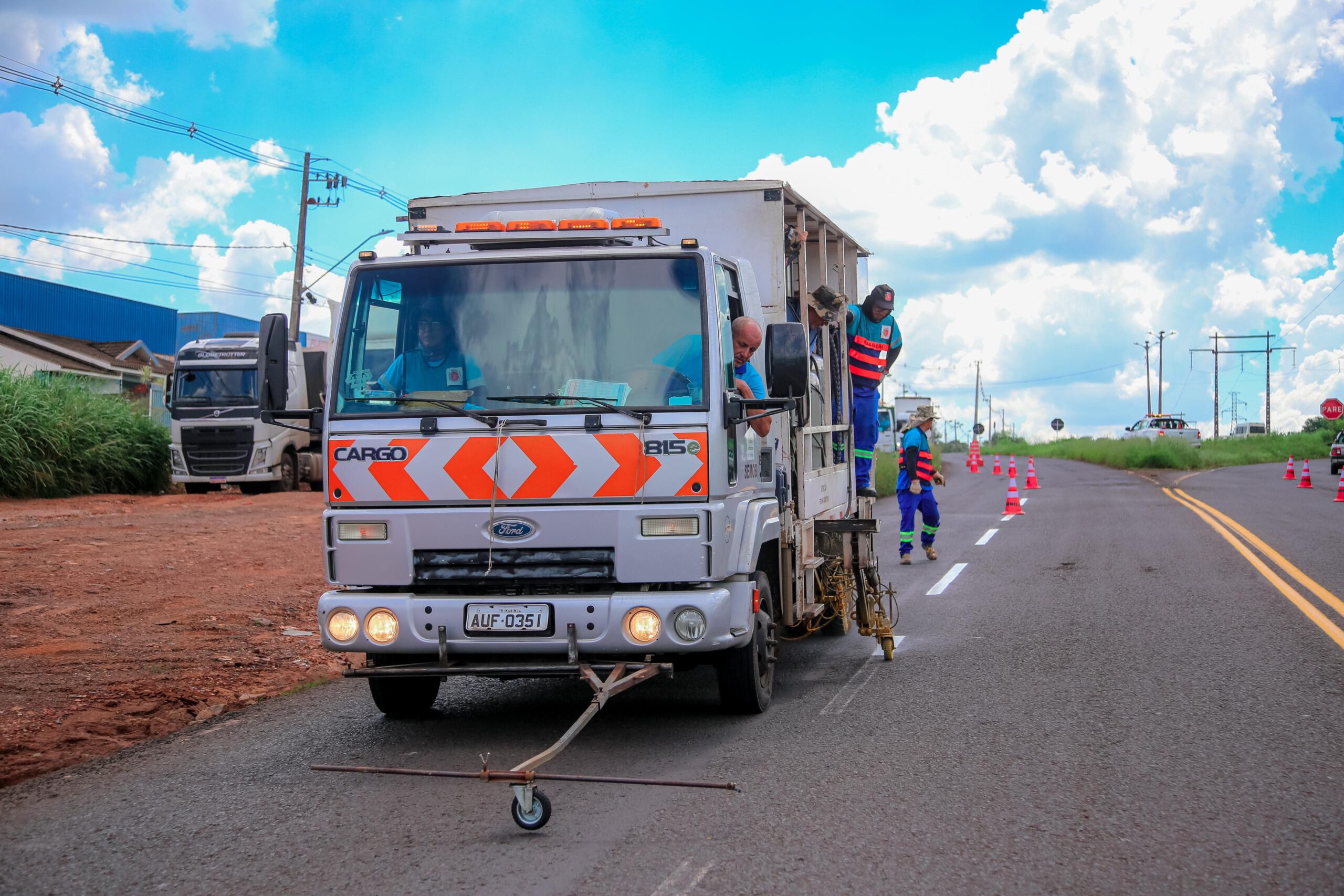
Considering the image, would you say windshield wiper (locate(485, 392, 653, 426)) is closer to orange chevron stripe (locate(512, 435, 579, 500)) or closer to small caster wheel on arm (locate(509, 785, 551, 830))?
orange chevron stripe (locate(512, 435, 579, 500))

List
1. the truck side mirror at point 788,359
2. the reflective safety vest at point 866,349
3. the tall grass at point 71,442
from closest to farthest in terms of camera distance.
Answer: the truck side mirror at point 788,359 < the reflective safety vest at point 866,349 < the tall grass at point 71,442

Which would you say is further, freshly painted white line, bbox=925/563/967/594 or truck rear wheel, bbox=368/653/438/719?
freshly painted white line, bbox=925/563/967/594

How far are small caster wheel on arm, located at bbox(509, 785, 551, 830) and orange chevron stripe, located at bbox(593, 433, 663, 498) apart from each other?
4.98 feet

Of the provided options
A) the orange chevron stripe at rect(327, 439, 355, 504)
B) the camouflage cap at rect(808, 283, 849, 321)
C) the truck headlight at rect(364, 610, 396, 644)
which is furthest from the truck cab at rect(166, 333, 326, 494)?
the truck headlight at rect(364, 610, 396, 644)

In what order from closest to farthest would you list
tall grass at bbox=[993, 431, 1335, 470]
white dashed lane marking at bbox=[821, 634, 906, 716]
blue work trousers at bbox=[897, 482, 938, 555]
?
1. white dashed lane marking at bbox=[821, 634, 906, 716]
2. blue work trousers at bbox=[897, 482, 938, 555]
3. tall grass at bbox=[993, 431, 1335, 470]

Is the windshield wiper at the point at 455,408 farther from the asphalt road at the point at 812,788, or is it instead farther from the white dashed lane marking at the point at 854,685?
the white dashed lane marking at the point at 854,685

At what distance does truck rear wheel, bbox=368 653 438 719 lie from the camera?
619 centimetres

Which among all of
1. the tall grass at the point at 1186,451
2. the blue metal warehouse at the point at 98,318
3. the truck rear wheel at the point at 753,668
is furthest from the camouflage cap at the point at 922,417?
the blue metal warehouse at the point at 98,318

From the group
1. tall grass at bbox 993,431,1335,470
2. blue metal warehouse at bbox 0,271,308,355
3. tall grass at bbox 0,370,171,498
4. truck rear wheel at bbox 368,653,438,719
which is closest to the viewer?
truck rear wheel at bbox 368,653,438,719

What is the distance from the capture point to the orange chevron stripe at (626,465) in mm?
5426

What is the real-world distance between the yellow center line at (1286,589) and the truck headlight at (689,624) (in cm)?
488

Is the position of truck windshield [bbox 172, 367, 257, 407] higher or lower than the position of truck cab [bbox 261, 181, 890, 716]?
higher

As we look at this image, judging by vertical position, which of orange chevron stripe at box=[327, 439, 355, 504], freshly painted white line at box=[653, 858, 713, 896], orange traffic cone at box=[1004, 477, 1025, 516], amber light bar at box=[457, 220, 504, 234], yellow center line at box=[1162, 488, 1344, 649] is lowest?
freshly painted white line at box=[653, 858, 713, 896]

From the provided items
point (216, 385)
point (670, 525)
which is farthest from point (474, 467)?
point (216, 385)
